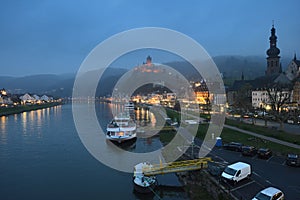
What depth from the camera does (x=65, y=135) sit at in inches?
1236

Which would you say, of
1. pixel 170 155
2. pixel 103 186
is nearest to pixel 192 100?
pixel 170 155

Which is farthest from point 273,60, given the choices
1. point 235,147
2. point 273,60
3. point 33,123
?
point 33,123

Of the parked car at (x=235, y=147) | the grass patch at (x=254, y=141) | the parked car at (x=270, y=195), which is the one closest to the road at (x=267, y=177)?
the parked car at (x=270, y=195)

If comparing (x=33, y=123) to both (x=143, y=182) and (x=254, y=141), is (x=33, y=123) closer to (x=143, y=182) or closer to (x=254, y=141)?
(x=143, y=182)

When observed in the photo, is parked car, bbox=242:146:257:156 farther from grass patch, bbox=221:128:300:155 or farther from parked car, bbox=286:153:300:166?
parked car, bbox=286:153:300:166

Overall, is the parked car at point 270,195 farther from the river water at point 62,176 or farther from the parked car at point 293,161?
the parked car at point 293,161

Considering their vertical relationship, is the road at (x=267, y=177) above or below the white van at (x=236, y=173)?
below

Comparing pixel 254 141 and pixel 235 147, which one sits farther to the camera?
pixel 254 141

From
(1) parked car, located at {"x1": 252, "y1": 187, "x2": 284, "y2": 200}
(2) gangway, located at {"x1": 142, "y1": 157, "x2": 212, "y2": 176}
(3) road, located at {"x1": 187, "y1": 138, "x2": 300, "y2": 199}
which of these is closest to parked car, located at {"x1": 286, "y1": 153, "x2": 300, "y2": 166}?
(3) road, located at {"x1": 187, "y1": 138, "x2": 300, "y2": 199}

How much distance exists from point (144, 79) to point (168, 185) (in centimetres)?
13480

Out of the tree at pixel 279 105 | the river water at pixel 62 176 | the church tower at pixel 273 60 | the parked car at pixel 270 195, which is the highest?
the church tower at pixel 273 60

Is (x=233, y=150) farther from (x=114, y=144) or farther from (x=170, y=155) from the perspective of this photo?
(x=114, y=144)

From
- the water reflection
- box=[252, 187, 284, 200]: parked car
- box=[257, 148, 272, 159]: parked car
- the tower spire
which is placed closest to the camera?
box=[252, 187, 284, 200]: parked car

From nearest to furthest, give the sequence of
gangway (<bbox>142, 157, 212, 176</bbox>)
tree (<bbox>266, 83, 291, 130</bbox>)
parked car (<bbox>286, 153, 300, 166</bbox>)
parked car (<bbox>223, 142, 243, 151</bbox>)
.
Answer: parked car (<bbox>286, 153, 300, 166</bbox>) < gangway (<bbox>142, 157, 212, 176</bbox>) < parked car (<bbox>223, 142, 243, 151</bbox>) < tree (<bbox>266, 83, 291, 130</bbox>)
